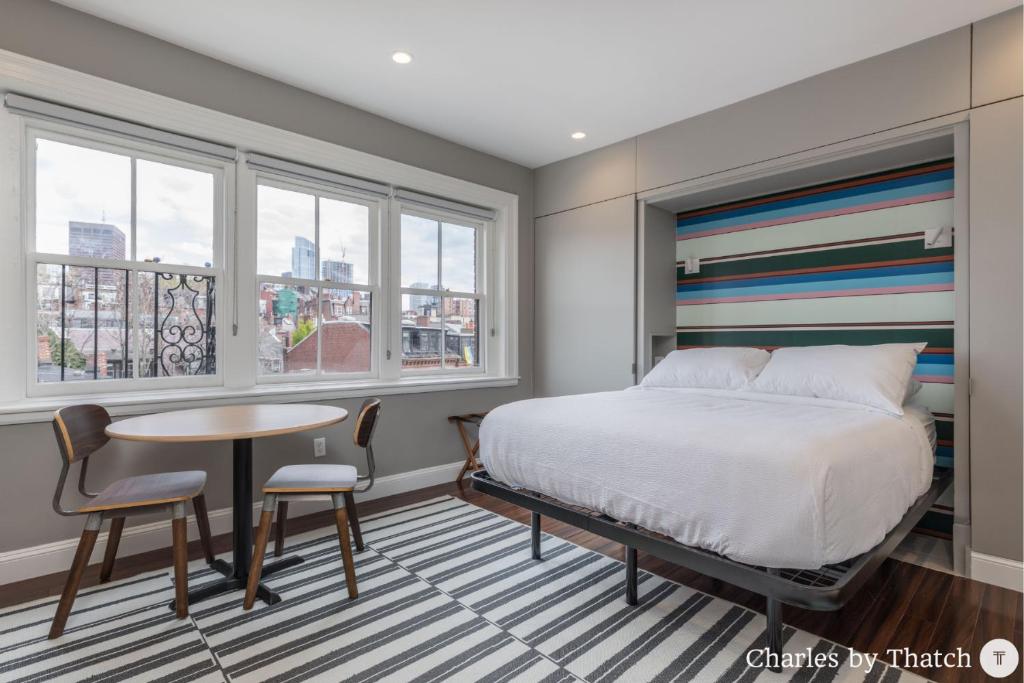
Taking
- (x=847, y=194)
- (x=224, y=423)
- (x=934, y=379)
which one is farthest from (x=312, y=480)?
(x=847, y=194)

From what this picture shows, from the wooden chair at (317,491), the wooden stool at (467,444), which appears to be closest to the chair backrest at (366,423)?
the wooden chair at (317,491)

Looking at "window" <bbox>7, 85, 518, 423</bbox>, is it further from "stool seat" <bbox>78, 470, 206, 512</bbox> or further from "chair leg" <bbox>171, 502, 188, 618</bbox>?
"chair leg" <bbox>171, 502, 188, 618</bbox>

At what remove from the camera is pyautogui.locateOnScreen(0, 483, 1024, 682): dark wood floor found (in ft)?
6.25

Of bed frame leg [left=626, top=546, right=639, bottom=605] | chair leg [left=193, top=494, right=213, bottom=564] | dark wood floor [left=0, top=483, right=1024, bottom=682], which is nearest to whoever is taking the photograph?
dark wood floor [left=0, top=483, right=1024, bottom=682]

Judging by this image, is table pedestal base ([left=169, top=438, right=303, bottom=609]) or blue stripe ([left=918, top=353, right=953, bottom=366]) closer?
table pedestal base ([left=169, top=438, right=303, bottom=609])

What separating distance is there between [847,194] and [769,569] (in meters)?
2.73

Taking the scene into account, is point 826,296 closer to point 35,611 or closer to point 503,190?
point 503,190

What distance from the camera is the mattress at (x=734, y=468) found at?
154 cm

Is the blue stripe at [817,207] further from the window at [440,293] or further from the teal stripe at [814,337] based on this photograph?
the window at [440,293]

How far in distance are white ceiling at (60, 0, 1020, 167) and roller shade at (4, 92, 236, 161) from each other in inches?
19.0

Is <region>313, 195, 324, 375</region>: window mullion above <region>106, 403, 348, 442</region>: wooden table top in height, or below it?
above

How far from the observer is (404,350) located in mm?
3920

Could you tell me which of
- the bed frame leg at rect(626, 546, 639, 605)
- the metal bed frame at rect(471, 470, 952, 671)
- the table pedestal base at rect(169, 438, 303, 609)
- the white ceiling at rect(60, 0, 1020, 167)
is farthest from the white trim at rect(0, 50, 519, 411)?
the bed frame leg at rect(626, 546, 639, 605)

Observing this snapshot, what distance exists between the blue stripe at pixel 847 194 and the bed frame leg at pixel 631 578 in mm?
2696
